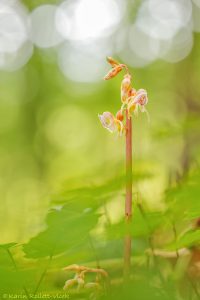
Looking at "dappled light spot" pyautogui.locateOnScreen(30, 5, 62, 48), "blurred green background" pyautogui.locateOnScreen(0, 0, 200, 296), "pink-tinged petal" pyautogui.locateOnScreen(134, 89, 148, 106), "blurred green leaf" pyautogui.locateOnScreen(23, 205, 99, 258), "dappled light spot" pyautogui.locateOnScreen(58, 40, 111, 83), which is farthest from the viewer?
"dappled light spot" pyautogui.locateOnScreen(58, 40, 111, 83)

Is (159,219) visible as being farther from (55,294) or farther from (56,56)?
(56,56)

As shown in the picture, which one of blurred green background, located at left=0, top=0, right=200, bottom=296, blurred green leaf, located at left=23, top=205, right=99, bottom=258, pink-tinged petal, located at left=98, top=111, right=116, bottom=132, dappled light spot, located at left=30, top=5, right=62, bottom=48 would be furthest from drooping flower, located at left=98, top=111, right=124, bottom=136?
dappled light spot, located at left=30, top=5, right=62, bottom=48

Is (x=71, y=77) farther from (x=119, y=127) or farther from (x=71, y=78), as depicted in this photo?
(x=119, y=127)

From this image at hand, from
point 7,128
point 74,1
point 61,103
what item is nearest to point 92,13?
point 74,1

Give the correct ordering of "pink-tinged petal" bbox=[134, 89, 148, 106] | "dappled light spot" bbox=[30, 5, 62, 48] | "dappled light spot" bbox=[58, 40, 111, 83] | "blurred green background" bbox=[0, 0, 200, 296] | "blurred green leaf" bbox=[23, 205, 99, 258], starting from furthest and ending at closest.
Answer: "dappled light spot" bbox=[58, 40, 111, 83]
"dappled light spot" bbox=[30, 5, 62, 48]
"blurred green background" bbox=[0, 0, 200, 296]
"pink-tinged petal" bbox=[134, 89, 148, 106]
"blurred green leaf" bbox=[23, 205, 99, 258]

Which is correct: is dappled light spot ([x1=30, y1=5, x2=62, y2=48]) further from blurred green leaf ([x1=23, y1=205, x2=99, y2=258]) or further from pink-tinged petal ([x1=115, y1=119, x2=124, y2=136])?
blurred green leaf ([x1=23, y1=205, x2=99, y2=258])

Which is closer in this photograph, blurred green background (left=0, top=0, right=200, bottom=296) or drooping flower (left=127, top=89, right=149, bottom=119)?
drooping flower (left=127, top=89, right=149, bottom=119)

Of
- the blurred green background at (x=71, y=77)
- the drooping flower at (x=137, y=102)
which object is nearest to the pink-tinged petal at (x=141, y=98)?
the drooping flower at (x=137, y=102)

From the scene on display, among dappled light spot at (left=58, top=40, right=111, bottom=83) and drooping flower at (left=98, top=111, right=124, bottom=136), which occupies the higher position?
drooping flower at (left=98, top=111, right=124, bottom=136)

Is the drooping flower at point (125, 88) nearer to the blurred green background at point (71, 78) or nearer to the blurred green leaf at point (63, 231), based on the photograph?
the blurred green leaf at point (63, 231)
